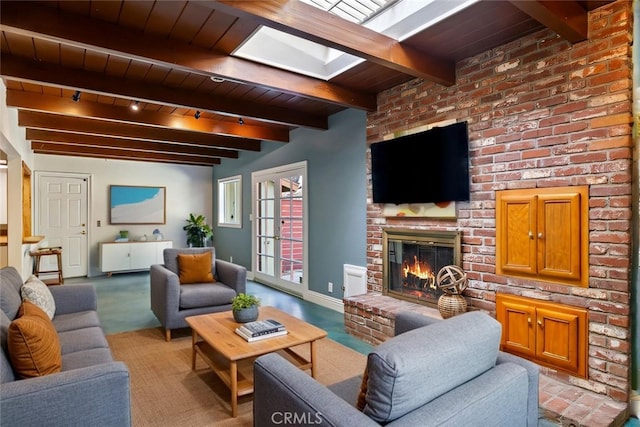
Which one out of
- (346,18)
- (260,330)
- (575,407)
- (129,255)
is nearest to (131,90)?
(346,18)

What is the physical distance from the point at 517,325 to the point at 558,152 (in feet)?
4.16

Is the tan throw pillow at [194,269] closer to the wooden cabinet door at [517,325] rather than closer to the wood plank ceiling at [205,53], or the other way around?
the wood plank ceiling at [205,53]

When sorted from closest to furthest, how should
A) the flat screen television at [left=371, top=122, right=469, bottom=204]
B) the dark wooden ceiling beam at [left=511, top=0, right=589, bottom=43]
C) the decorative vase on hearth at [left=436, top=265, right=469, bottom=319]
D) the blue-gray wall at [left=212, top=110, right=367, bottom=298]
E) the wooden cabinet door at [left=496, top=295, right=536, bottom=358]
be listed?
the dark wooden ceiling beam at [left=511, top=0, right=589, bottom=43], the wooden cabinet door at [left=496, top=295, right=536, bottom=358], the decorative vase on hearth at [left=436, top=265, right=469, bottom=319], the flat screen television at [left=371, top=122, right=469, bottom=204], the blue-gray wall at [left=212, top=110, right=367, bottom=298]

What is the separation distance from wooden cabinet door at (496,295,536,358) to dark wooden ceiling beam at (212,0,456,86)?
1877 millimetres

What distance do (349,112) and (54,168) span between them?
594cm

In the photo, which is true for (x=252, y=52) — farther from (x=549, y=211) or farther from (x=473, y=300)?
(x=473, y=300)

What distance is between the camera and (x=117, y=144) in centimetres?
582

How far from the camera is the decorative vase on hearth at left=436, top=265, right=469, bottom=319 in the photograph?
9.29 feet

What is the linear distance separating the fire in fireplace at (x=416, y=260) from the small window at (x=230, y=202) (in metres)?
4.10

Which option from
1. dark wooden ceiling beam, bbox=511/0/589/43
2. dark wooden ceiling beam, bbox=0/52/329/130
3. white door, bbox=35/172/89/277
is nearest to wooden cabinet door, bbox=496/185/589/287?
dark wooden ceiling beam, bbox=511/0/589/43

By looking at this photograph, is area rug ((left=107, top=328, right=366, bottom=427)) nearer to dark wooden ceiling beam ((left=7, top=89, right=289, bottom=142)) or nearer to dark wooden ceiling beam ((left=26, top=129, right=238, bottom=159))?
dark wooden ceiling beam ((left=7, top=89, right=289, bottom=142))

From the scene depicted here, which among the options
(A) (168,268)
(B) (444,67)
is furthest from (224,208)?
(B) (444,67)

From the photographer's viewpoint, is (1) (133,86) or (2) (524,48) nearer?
(2) (524,48)

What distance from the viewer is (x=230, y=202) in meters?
7.68
